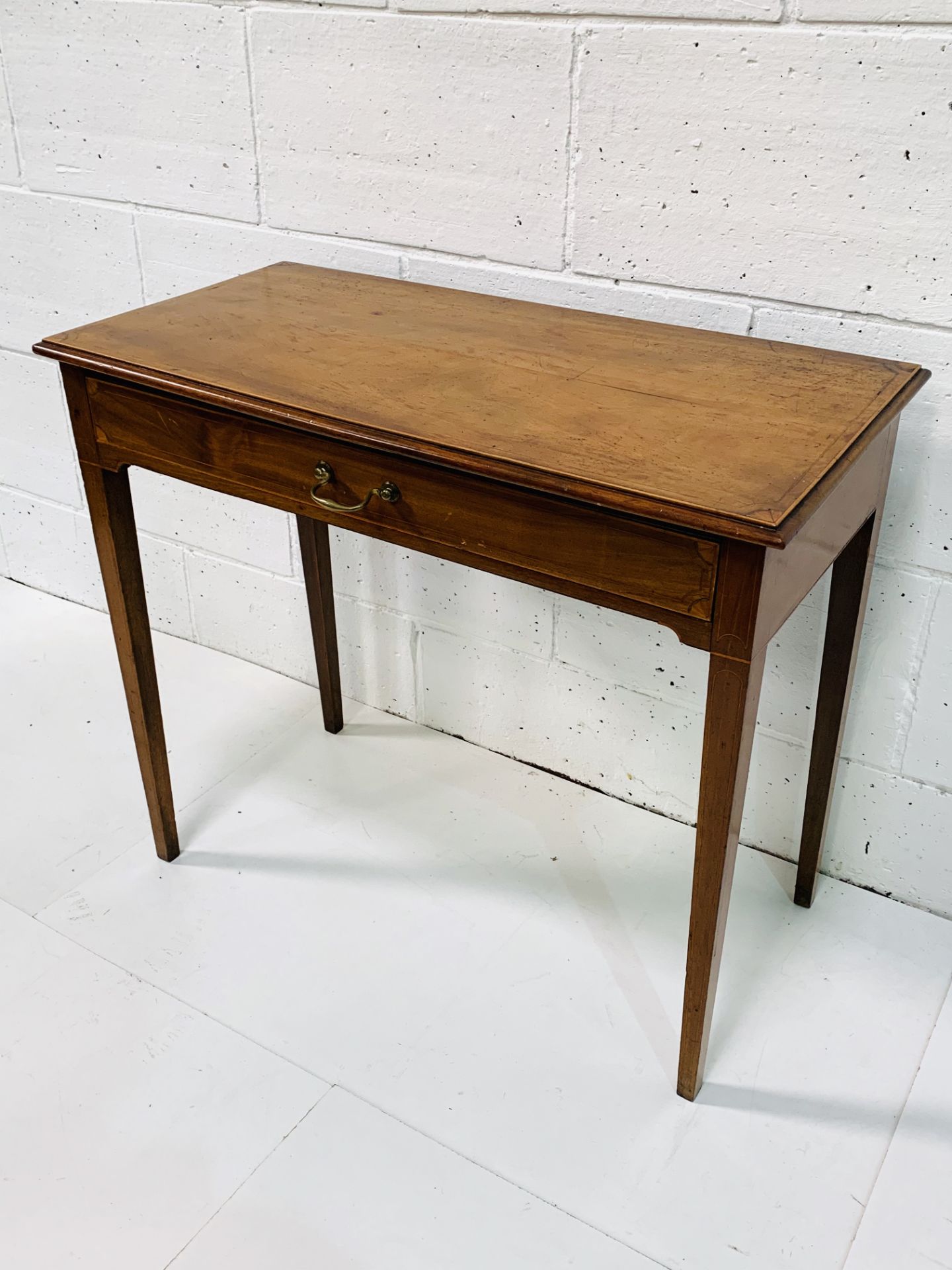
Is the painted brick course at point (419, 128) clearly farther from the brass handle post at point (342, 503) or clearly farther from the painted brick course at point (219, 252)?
the brass handle post at point (342, 503)

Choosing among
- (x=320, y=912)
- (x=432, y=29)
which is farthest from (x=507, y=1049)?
(x=432, y=29)

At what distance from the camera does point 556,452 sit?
1208 millimetres

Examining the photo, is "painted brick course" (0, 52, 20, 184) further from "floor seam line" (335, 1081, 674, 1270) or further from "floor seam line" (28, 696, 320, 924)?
"floor seam line" (335, 1081, 674, 1270)

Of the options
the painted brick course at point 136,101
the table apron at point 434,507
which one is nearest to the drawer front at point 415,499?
the table apron at point 434,507

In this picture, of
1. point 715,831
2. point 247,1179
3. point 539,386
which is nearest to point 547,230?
point 539,386

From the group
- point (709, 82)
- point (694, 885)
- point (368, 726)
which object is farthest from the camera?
point (368, 726)

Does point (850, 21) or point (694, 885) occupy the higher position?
point (850, 21)

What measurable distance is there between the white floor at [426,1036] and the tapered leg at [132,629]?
12 centimetres

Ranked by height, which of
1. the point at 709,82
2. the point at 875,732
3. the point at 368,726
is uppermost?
the point at 709,82

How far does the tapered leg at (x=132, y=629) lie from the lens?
1.64 metres

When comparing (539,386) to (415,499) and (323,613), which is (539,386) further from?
(323,613)

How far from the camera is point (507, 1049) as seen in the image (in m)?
1.61

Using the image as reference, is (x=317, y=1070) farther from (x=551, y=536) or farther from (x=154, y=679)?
(x=551, y=536)

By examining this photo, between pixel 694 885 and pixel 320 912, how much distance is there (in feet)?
2.39
